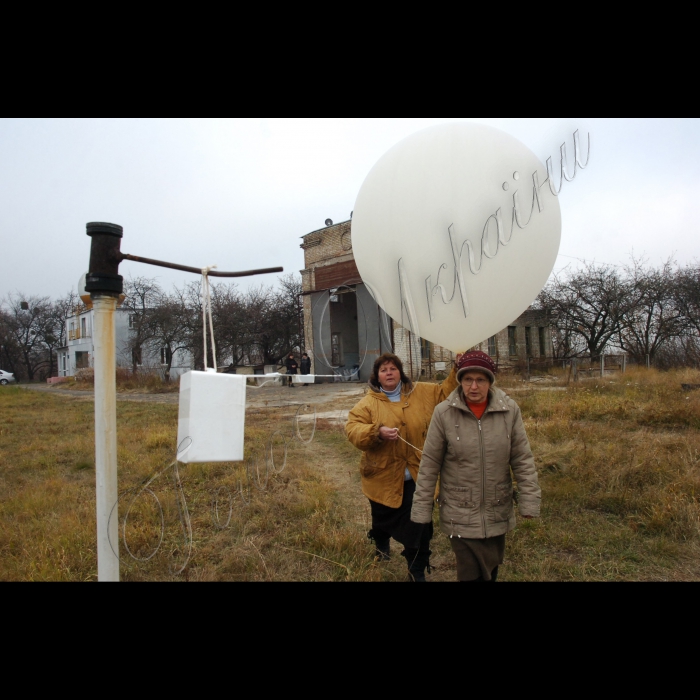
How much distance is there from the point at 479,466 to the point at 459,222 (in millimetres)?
1172

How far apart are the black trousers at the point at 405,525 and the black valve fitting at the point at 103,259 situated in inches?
80.5

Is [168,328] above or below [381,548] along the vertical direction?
above

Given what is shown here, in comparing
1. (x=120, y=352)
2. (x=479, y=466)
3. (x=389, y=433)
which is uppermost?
(x=120, y=352)

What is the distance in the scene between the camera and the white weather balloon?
2.13m

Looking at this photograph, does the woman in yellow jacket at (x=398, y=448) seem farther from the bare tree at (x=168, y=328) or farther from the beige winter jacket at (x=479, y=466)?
the bare tree at (x=168, y=328)

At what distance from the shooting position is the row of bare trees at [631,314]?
60.4ft

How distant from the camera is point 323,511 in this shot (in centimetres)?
413

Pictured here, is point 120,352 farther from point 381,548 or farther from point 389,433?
point 389,433

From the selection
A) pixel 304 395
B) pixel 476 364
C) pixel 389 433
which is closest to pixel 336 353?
pixel 389 433

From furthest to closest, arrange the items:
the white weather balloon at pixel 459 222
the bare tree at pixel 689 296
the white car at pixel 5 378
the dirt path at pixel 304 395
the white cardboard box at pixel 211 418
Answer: the white car at pixel 5 378, the bare tree at pixel 689 296, the dirt path at pixel 304 395, the white weather balloon at pixel 459 222, the white cardboard box at pixel 211 418

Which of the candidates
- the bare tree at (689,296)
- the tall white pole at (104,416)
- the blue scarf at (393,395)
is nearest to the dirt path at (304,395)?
the blue scarf at (393,395)

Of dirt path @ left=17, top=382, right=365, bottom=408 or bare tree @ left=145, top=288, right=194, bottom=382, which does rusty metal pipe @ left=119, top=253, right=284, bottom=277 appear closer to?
dirt path @ left=17, top=382, right=365, bottom=408

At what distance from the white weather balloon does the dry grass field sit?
55.0 inches

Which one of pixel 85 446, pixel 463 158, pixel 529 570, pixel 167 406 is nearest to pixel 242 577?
pixel 529 570
